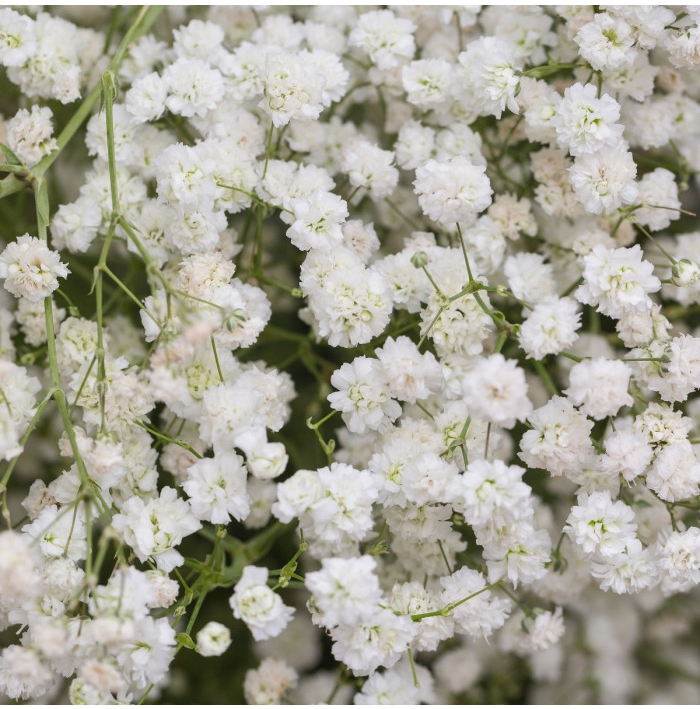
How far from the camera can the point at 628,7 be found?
1159 millimetres

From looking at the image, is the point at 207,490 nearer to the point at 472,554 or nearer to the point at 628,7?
the point at 472,554

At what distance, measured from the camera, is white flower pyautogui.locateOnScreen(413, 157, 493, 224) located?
108cm

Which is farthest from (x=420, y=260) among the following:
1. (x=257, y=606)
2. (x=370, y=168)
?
(x=257, y=606)

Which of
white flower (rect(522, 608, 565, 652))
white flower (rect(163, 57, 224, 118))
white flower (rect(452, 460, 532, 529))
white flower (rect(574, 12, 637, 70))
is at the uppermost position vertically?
white flower (rect(574, 12, 637, 70))

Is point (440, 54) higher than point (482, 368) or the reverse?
higher

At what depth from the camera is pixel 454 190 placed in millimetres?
1079

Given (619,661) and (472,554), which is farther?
(619,661)

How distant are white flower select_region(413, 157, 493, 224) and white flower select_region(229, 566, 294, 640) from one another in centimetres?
54

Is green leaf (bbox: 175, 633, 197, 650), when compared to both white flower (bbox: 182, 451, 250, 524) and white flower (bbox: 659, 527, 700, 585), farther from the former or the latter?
white flower (bbox: 659, 527, 700, 585)

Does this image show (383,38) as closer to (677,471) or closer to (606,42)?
(606,42)

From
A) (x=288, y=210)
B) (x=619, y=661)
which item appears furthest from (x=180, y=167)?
(x=619, y=661)

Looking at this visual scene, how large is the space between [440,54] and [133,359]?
0.73m

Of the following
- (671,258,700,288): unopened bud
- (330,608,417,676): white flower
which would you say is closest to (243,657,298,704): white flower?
(330,608,417,676): white flower

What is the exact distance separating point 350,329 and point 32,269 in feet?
1.46
